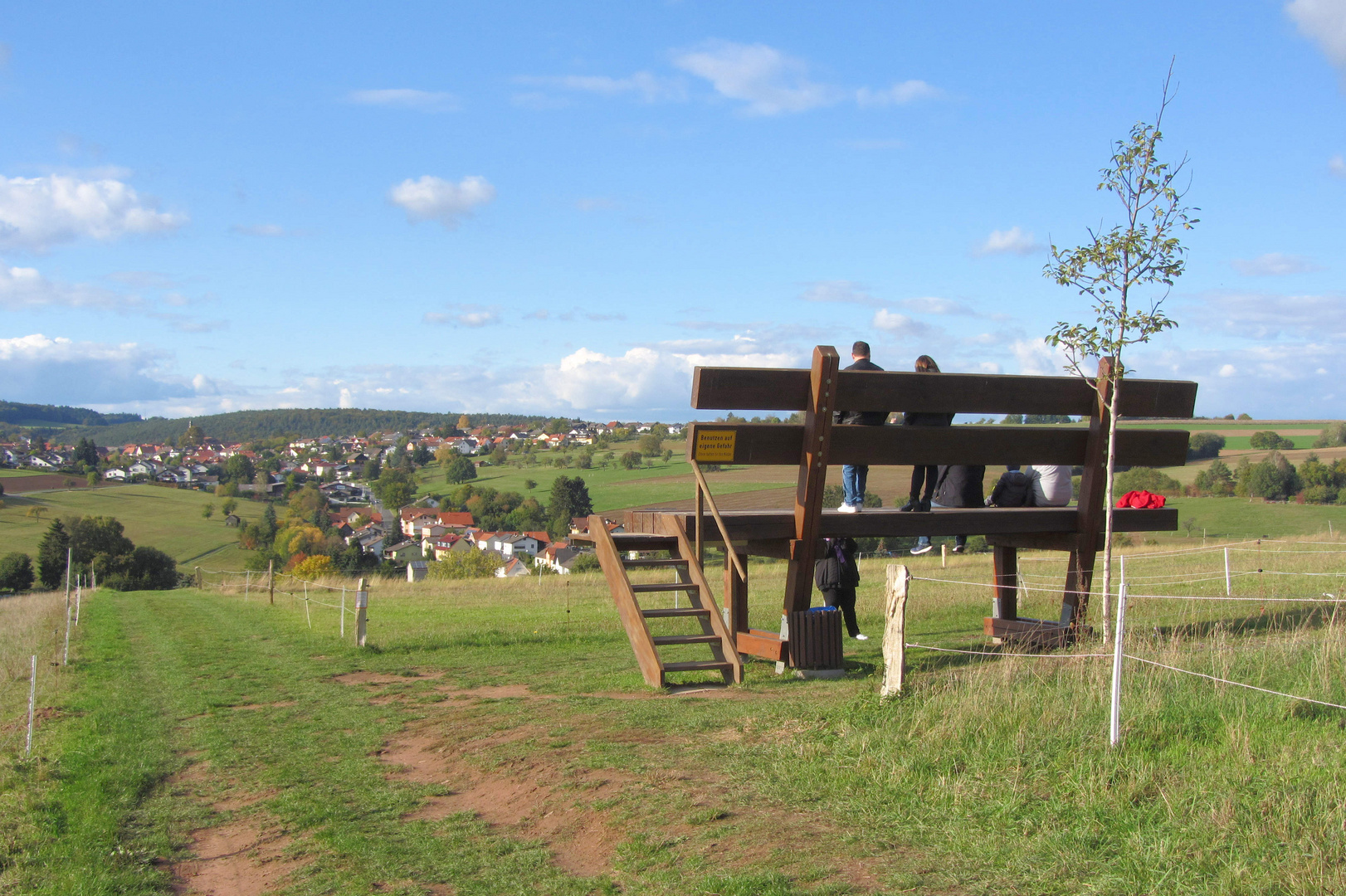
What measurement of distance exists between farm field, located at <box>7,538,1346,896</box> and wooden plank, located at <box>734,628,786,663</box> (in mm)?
191

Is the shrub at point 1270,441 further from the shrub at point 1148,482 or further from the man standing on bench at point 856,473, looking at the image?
the man standing on bench at point 856,473

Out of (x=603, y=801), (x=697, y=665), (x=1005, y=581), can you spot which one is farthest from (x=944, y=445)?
(x=603, y=801)

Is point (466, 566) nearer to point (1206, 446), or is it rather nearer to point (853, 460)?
point (1206, 446)

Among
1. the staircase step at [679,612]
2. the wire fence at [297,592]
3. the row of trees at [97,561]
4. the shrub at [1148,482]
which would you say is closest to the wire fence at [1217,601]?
the staircase step at [679,612]

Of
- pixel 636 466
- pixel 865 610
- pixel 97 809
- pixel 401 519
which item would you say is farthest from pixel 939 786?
pixel 401 519

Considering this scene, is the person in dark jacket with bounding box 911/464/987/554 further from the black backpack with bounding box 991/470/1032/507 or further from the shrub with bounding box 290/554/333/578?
the shrub with bounding box 290/554/333/578

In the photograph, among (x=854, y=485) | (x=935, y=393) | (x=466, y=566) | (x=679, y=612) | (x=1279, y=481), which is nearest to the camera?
(x=935, y=393)

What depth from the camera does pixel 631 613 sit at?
8727mm

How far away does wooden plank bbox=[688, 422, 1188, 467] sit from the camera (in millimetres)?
8164

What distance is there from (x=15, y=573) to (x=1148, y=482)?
229ft

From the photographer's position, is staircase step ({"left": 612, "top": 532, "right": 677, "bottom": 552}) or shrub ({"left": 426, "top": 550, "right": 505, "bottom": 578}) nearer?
staircase step ({"left": 612, "top": 532, "right": 677, "bottom": 552})

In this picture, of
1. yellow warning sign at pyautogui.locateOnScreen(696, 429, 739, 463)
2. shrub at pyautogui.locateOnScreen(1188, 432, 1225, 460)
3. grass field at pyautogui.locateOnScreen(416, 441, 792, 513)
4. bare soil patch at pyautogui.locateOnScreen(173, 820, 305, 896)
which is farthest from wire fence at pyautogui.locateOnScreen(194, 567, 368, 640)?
shrub at pyautogui.locateOnScreen(1188, 432, 1225, 460)

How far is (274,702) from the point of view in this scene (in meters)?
9.55

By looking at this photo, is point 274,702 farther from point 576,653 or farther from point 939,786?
point 939,786
